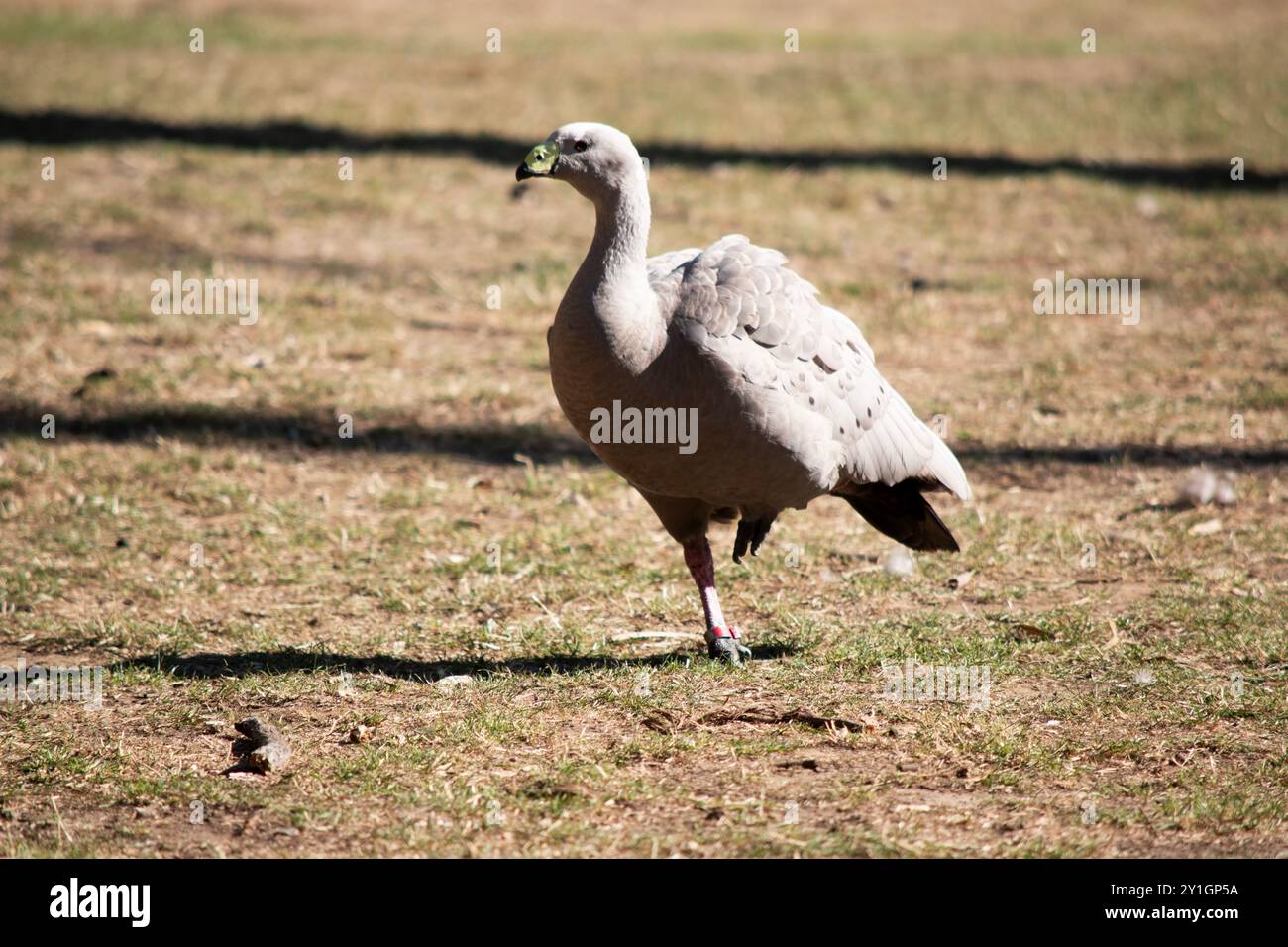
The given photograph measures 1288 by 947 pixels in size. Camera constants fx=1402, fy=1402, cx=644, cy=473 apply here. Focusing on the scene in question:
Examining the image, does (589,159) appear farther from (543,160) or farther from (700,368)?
(700,368)

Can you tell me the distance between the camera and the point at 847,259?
34.6 feet

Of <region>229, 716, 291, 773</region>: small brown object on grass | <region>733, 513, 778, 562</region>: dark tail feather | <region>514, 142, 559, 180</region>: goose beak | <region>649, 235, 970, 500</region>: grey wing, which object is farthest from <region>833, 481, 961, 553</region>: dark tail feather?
<region>229, 716, 291, 773</region>: small brown object on grass

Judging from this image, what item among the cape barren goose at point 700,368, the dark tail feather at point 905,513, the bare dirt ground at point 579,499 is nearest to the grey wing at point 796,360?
the cape barren goose at point 700,368

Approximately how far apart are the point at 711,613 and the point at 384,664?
4.09 feet

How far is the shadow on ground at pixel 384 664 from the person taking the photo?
5.18 m

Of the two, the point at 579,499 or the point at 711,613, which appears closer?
the point at 711,613

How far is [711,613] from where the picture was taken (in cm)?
532

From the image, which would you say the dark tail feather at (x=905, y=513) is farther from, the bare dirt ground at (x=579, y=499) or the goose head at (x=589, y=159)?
the goose head at (x=589, y=159)

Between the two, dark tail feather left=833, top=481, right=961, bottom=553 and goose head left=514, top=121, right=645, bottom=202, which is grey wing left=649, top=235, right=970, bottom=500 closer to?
dark tail feather left=833, top=481, right=961, bottom=553

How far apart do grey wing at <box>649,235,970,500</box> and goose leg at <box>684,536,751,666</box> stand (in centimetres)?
62

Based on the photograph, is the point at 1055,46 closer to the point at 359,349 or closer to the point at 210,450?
the point at 359,349

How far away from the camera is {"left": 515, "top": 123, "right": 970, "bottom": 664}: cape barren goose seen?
4.61 m

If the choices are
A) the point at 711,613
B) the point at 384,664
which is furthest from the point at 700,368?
the point at 384,664
